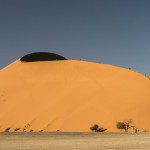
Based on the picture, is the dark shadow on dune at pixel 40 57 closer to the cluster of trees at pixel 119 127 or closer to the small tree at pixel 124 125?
the cluster of trees at pixel 119 127

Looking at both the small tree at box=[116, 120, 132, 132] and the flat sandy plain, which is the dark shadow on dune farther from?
the flat sandy plain

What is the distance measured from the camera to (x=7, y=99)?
34.6 metres

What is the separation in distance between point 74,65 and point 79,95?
13.7 meters

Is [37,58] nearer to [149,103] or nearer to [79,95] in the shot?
[79,95]

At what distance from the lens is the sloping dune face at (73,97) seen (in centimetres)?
2692

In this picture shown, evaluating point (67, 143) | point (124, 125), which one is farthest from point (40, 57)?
point (67, 143)

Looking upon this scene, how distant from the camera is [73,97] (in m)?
32.1

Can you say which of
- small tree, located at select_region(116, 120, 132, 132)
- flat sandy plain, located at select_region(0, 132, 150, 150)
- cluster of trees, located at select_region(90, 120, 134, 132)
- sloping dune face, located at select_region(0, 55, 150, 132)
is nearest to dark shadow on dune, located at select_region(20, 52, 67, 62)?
sloping dune face, located at select_region(0, 55, 150, 132)

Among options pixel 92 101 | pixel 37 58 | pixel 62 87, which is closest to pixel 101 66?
pixel 62 87

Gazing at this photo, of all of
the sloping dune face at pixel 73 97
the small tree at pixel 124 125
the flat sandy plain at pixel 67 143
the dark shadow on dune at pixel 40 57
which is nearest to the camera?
the flat sandy plain at pixel 67 143

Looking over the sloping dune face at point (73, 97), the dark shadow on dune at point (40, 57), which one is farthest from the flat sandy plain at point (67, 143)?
the dark shadow on dune at point (40, 57)

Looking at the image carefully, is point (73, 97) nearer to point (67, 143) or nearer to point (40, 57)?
point (67, 143)

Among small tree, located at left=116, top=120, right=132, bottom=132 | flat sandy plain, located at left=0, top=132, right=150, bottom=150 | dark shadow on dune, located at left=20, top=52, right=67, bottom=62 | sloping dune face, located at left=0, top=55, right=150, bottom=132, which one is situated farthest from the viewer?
dark shadow on dune, located at left=20, top=52, right=67, bottom=62

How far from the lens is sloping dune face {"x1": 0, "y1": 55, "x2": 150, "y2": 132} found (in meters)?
26.9
